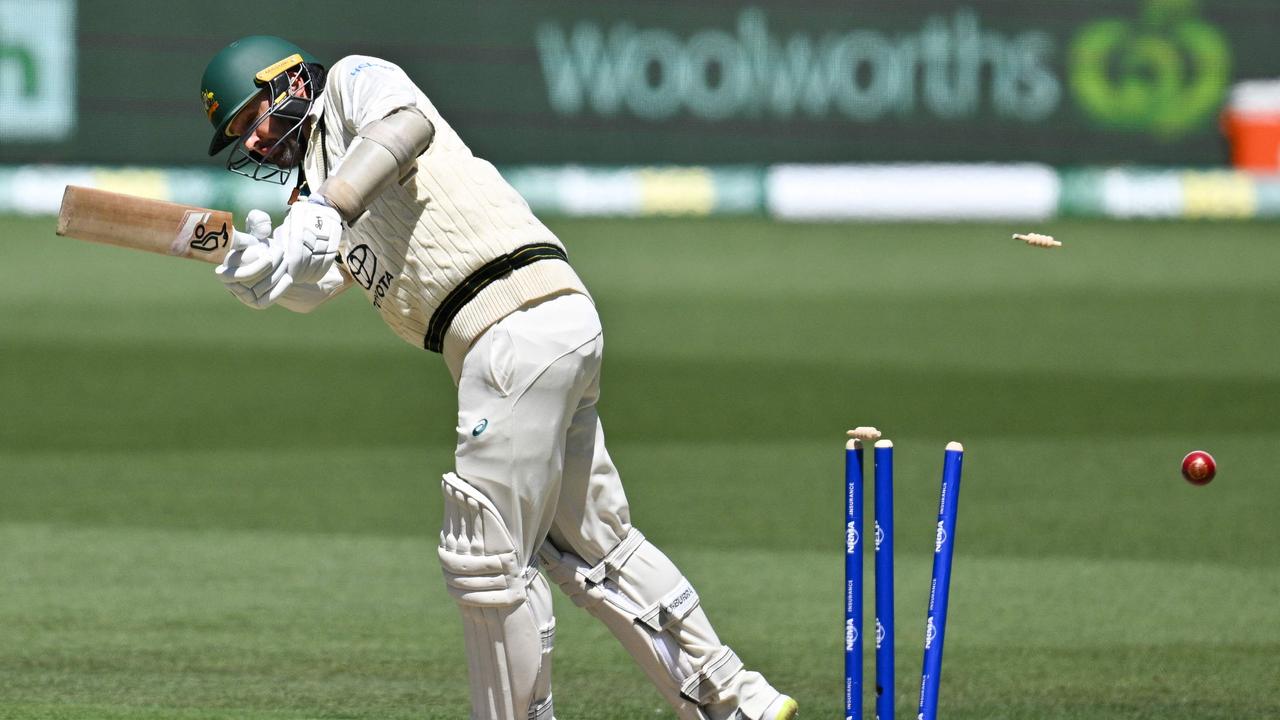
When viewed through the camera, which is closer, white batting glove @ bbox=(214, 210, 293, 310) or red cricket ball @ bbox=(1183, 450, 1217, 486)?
white batting glove @ bbox=(214, 210, 293, 310)

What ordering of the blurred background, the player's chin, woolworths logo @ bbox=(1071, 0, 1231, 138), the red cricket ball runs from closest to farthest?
1. the player's chin
2. the red cricket ball
3. the blurred background
4. woolworths logo @ bbox=(1071, 0, 1231, 138)

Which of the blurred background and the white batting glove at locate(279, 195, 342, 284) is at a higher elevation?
the white batting glove at locate(279, 195, 342, 284)

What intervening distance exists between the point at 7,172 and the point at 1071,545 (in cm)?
1029

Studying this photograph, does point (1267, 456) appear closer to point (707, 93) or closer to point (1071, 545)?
point (1071, 545)

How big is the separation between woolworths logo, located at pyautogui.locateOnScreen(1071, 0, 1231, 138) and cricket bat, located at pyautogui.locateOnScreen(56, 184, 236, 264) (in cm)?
1394

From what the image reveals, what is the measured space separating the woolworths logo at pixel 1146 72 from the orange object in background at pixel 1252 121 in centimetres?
26

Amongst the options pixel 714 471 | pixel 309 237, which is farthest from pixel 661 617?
pixel 714 471

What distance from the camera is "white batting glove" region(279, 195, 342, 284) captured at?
3.94 metres

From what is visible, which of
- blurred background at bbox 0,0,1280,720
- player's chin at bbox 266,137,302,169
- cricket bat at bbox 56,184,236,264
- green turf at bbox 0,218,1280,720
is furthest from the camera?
blurred background at bbox 0,0,1280,720

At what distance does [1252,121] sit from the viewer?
17.3m

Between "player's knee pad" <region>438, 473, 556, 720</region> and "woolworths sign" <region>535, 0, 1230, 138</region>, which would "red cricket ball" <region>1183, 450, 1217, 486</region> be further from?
"woolworths sign" <region>535, 0, 1230, 138</region>

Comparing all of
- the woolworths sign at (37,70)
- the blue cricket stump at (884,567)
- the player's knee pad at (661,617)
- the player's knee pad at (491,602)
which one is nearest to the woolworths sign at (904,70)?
the woolworths sign at (37,70)

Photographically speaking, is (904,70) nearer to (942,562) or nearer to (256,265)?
(942,562)

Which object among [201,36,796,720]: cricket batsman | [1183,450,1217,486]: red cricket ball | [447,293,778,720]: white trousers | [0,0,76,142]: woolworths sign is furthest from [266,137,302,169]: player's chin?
[0,0,76,142]: woolworths sign
